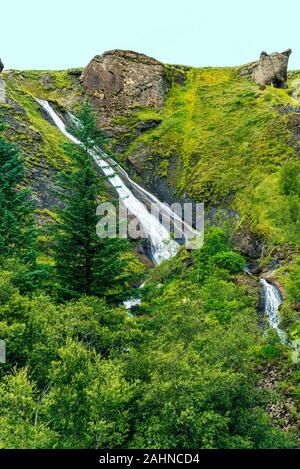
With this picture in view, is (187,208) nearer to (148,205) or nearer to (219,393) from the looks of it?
(148,205)

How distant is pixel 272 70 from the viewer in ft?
258

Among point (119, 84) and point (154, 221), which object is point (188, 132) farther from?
point (154, 221)

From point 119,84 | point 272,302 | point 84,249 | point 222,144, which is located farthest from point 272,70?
point 84,249

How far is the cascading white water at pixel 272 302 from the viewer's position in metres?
31.2

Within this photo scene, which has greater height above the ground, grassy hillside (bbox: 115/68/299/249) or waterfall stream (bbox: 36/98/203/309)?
grassy hillside (bbox: 115/68/299/249)

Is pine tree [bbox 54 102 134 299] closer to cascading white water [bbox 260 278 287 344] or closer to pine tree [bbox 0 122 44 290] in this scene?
pine tree [bbox 0 122 44 290]

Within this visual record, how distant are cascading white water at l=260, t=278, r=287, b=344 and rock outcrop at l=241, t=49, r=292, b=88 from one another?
52.4 metres

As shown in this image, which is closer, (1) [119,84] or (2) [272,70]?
(1) [119,84]

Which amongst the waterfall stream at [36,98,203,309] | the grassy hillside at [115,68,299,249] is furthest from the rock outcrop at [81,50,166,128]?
the waterfall stream at [36,98,203,309]

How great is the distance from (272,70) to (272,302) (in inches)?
2272

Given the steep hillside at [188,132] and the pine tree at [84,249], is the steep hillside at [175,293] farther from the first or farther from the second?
the pine tree at [84,249]

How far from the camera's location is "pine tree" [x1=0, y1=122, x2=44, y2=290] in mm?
25078

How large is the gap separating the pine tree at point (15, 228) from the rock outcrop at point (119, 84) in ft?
154

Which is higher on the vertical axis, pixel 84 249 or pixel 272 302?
pixel 84 249
